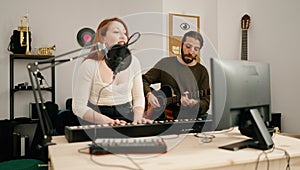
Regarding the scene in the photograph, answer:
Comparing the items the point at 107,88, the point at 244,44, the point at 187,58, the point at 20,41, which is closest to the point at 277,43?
the point at 244,44

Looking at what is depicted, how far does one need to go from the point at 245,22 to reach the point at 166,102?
1933 mm

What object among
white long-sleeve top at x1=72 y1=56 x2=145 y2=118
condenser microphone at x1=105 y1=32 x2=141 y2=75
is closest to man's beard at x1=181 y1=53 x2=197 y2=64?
white long-sleeve top at x1=72 y1=56 x2=145 y2=118

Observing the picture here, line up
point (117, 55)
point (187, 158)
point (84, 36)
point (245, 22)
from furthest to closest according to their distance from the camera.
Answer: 1. point (245, 22)
2. point (84, 36)
3. point (117, 55)
4. point (187, 158)

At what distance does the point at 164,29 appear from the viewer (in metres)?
4.02

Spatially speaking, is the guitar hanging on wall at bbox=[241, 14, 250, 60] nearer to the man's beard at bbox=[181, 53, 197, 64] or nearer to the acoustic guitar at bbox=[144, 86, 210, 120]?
the man's beard at bbox=[181, 53, 197, 64]

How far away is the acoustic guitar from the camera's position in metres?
2.55

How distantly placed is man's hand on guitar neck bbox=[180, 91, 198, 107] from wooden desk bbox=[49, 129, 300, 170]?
105 cm

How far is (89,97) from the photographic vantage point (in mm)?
1680

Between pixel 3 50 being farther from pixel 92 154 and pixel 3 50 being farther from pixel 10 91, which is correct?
pixel 92 154

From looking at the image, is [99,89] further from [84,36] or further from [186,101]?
[84,36]

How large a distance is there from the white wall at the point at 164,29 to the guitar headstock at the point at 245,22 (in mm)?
88

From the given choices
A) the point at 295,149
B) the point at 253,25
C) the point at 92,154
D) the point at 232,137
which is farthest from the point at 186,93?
the point at 253,25

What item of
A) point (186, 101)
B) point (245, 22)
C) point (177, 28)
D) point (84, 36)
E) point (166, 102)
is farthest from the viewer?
point (177, 28)

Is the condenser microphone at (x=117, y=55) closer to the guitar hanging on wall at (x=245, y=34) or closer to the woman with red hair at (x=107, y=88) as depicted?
the woman with red hair at (x=107, y=88)
